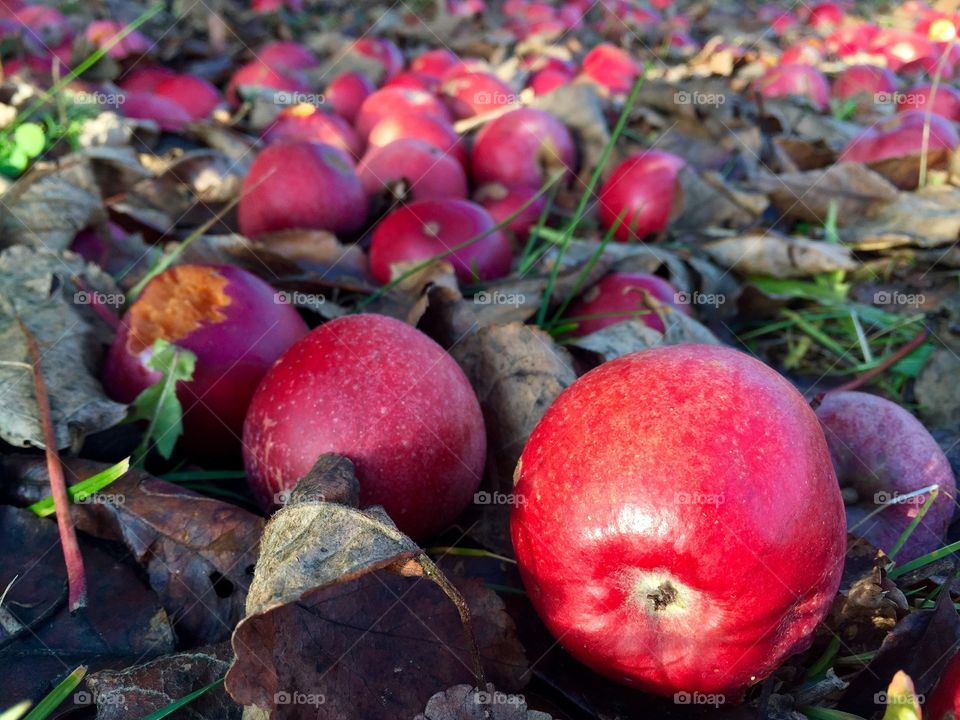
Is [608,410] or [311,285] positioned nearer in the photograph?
[608,410]

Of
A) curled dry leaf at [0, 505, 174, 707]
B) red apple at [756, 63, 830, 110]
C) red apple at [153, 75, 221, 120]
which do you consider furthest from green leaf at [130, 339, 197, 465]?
red apple at [756, 63, 830, 110]

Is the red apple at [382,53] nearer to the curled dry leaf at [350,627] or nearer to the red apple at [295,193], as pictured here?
the red apple at [295,193]

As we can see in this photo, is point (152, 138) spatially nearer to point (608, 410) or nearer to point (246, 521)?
point (246, 521)

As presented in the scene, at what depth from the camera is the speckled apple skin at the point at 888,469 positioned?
1.94 metres

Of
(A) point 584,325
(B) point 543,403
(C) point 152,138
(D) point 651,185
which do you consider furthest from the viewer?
(C) point 152,138

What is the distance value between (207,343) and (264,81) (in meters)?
3.52

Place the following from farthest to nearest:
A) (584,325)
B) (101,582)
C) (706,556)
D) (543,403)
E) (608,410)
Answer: (584,325) < (543,403) < (101,582) < (608,410) < (706,556)

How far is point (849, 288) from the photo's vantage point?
3.29 m

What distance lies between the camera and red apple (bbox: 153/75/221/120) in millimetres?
4891

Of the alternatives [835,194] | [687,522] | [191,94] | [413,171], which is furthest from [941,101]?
[687,522]

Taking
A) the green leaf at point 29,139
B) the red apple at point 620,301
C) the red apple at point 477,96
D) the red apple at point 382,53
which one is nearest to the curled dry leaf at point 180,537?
the red apple at point 620,301

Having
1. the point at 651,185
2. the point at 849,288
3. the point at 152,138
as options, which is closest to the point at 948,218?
the point at 849,288

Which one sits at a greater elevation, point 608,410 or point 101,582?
point 608,410

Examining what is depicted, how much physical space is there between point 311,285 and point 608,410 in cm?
150
